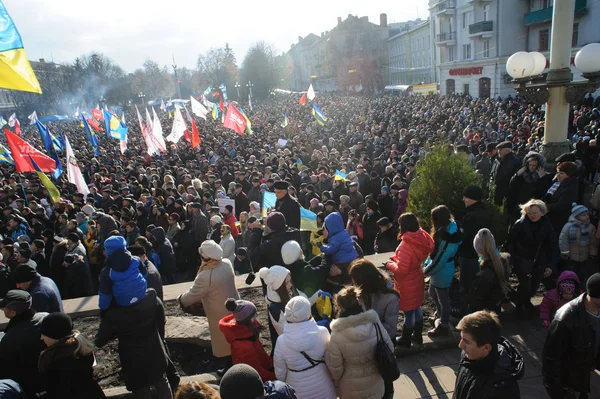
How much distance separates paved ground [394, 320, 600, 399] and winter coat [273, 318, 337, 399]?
4.24 ft

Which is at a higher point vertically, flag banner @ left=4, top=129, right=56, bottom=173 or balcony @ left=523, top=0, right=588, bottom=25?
balcony @ left=523, top=0, right=588, bottom=25

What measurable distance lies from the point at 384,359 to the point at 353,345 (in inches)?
9.9

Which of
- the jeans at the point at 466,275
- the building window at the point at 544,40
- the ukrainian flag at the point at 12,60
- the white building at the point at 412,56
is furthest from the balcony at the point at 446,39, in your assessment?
the ukrainian flag at the point at 12,60

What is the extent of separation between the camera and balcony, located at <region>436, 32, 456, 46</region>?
42.5 meters

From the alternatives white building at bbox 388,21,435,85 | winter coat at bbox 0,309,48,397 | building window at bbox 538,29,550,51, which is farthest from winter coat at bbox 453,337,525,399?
white building at bbox 388,21,435,85

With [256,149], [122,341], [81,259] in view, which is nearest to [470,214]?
[122,341]

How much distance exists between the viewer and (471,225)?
4.68 metres

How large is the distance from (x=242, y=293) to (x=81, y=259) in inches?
106

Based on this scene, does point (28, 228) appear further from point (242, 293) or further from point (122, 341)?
point (122, 341)

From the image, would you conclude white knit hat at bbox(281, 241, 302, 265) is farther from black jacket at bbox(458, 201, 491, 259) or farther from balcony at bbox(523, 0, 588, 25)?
balcony at bbox(523, 0, 588, 25)

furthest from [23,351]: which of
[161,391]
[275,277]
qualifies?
[275,277]

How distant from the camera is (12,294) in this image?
326 centimetres

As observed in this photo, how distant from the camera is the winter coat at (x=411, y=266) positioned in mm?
4172

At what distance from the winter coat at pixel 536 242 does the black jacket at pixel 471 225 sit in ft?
1.37
